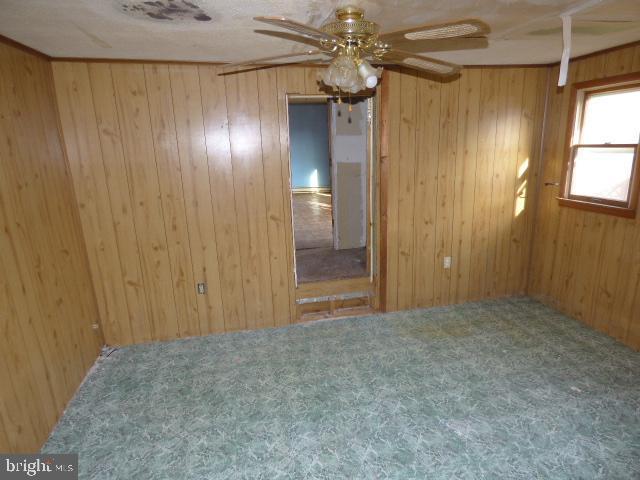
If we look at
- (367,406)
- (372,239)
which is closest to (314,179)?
(372,239)

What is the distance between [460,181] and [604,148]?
1.15 meters

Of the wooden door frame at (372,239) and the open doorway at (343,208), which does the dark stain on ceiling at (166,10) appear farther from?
the open doorway at (343,208)

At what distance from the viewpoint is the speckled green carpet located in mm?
1982

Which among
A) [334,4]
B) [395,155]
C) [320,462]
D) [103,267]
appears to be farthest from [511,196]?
[103,267]

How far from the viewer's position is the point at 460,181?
11.9 ft

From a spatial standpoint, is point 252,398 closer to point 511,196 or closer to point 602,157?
point 511,196

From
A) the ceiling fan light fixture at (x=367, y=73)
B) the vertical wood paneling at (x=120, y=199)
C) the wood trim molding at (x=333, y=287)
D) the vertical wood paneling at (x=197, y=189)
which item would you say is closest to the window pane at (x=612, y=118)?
the wood trim molding at (x=333, y=287)

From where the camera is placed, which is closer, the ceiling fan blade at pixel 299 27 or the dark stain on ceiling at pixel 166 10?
the ceiling fan blade at pixel 299 27

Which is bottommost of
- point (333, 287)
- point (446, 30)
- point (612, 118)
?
point (333, 287)

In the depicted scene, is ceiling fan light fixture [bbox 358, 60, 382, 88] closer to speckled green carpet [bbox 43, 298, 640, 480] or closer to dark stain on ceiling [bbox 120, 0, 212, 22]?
dark stain on ceiling [bbox 120, 0, 212, 22]

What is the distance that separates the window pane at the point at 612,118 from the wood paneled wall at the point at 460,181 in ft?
1.54

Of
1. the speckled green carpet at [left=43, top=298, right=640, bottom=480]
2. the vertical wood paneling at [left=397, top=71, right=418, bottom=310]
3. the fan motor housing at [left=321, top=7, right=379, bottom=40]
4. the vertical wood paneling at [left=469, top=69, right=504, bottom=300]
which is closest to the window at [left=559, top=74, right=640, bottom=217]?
the vertical wood paneling at [left=469, top=69, right=504, bottom=300]

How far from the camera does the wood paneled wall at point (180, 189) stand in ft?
9.48

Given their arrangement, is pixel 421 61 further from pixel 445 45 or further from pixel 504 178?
pixel 504 178
